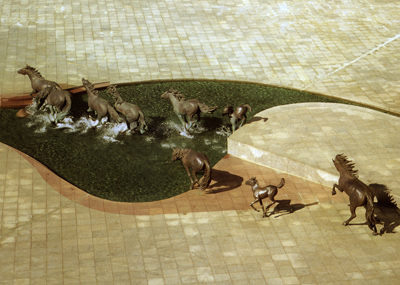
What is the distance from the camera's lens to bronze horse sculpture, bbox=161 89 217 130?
19.9 meters

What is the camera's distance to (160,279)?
14.6 metres

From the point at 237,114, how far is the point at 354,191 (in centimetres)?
532

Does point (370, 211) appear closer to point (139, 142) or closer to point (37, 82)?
point (139, 142)

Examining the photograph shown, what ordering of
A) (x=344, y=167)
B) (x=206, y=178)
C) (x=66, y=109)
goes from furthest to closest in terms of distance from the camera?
(x=66, y=109) < (x=206, y=178) < (x=344, y=167)

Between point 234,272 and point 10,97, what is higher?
point 234,272

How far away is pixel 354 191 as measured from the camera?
15.7 metres

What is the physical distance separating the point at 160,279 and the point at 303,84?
38.7 feet

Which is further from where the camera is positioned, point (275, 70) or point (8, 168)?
point (275, 70)

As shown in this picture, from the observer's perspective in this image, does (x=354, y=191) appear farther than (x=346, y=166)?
No

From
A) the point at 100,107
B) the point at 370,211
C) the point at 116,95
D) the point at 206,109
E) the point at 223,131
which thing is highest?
the point at 370,211

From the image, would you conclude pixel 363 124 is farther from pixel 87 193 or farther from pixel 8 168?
pixel 8 168

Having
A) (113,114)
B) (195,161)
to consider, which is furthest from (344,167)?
(113,114)

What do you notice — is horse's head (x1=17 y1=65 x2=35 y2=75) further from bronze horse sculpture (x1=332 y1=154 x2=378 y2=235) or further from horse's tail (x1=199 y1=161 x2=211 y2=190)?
bronze horse sculpture (x1=332 y1=154 x2=378 y2=235)

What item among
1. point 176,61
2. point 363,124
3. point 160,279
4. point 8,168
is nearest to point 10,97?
point 8,168
